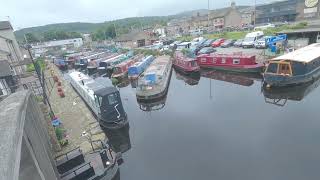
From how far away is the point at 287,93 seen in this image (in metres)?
21.7

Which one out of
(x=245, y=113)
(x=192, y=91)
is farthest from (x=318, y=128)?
(x=192, y=91)

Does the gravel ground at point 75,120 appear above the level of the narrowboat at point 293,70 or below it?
below

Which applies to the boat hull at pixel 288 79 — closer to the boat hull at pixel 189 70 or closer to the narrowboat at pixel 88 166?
the boat hull at pixel 189 70

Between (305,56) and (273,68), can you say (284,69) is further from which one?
(305,56)

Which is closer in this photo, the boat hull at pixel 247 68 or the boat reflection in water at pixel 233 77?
the boat reflection in water at pixel 233 77

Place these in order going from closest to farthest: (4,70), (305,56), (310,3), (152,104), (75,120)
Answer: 1. (75,120)
2. (4,70)
3. (305,56)
4. (152,104)
5. (310,3)

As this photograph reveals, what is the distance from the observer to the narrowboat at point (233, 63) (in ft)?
92.1

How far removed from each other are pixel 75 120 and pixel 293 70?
69.1 ft

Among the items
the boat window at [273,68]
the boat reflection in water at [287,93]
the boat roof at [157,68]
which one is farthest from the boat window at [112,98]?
the boat window at [273,68]

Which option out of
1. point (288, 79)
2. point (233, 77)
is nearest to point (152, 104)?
point (233, 77)

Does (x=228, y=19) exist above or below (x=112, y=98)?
above

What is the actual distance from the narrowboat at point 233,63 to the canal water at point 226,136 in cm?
344

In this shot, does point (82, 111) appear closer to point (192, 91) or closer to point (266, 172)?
point (192, 91)

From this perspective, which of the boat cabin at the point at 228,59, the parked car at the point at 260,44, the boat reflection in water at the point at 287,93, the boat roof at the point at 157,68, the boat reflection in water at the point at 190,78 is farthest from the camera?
the parked car at the point at 260,44
